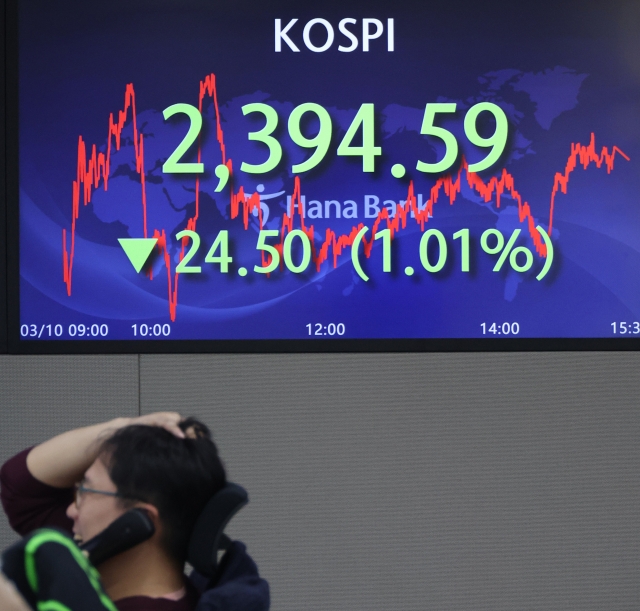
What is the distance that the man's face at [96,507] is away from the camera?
3.38 feet

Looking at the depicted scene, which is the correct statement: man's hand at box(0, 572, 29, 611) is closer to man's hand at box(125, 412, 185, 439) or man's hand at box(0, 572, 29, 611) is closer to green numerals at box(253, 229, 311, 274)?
man's hand at box(125, 412, 185, 439)

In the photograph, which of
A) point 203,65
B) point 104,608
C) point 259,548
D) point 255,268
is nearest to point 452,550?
point 259,548

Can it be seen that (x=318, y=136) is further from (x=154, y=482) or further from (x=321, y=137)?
(x=154, y=482)

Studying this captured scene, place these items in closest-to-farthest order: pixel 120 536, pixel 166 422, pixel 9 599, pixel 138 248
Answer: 1. pixel 9 599
2. pixel 120 536
3. pixel 166 422
4. pixel 138 248

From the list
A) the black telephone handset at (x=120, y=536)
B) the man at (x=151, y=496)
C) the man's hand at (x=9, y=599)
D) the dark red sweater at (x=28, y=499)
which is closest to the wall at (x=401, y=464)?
the dark red sweater at (x=28, y=499)

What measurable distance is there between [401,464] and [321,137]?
38.0 inches

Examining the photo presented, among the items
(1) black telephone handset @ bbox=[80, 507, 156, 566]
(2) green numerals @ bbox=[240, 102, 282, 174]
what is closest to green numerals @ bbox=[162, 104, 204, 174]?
(2) green numerals @ bbox=[240, 102, 282, 174]

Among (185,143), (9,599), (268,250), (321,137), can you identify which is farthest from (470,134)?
(9,599)

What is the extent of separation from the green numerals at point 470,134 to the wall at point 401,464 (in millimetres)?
548

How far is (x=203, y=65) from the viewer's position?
2.46 m

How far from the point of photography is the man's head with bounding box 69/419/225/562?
1028 mm

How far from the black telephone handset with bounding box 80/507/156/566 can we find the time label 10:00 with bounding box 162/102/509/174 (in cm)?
159

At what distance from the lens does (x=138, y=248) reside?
2.43m

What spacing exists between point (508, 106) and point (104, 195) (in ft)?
3.88
